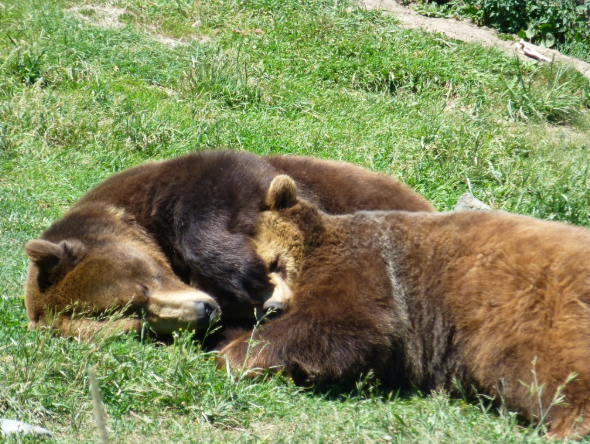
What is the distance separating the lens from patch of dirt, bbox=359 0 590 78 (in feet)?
39.2

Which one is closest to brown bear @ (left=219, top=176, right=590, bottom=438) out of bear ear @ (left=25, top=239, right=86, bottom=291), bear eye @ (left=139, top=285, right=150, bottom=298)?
bear eye @ (left=139, top=285, right=150, bottom=298)

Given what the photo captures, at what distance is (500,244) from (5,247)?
421cm

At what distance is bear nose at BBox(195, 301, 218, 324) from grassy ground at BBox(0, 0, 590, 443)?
10.6 inches

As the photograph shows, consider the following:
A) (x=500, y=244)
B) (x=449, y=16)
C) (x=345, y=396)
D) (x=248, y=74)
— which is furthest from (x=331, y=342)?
(x=449, y=16)

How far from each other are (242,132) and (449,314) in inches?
187

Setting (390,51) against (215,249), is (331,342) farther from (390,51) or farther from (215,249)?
(390,51)

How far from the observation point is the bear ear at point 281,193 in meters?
5.78

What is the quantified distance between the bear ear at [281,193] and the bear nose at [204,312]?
933 mm

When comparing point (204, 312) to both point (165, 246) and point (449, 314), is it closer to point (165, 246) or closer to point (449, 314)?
point (165, 246)

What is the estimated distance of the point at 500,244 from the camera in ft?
16.7

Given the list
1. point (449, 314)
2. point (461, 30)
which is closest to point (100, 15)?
point (461, 30)

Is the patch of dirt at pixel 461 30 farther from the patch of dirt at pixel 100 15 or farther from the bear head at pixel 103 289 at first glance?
the bear head at pixel 103 289

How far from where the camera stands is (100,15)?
11883mm

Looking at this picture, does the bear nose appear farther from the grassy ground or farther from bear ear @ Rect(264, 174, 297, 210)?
bear ear @ Rect(264, 174, 297, 210)
